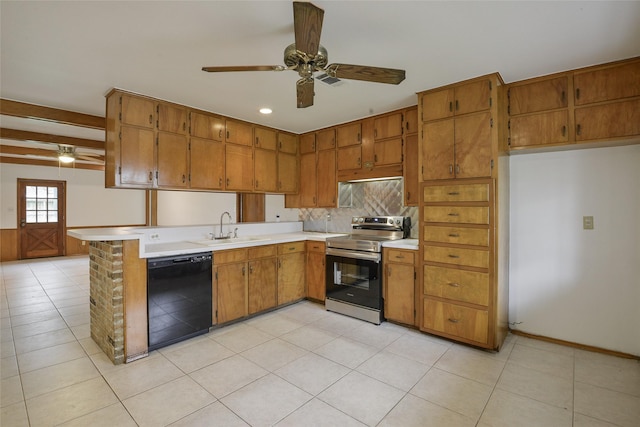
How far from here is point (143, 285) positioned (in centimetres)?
264

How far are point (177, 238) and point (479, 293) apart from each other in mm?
3247

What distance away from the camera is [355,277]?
11.8 ft

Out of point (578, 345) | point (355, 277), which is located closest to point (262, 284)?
point (355, 277)

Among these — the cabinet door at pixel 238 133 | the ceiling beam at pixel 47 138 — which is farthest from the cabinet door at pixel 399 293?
the ceiling beam at pixel 47 138

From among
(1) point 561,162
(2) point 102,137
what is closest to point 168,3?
(1) point 561,162

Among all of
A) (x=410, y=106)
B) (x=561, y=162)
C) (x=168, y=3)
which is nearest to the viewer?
(x=168, y=3)

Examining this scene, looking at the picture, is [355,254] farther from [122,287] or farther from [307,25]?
[307,25]

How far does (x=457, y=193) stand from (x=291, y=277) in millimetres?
2295

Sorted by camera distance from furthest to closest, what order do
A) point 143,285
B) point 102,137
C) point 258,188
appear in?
point 102,137, point 258,188, point 143,285

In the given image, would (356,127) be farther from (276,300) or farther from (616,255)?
(616,255)

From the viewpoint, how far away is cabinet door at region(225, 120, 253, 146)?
12.6 feet

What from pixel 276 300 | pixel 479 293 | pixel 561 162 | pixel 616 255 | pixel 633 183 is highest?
pixel 561 162

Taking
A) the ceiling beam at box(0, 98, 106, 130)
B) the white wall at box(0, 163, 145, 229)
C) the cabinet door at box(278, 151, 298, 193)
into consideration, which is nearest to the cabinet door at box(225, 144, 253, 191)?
the cabinet door at box(278, 151, 298, 193)

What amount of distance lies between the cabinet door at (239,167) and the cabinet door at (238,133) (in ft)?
0.25
